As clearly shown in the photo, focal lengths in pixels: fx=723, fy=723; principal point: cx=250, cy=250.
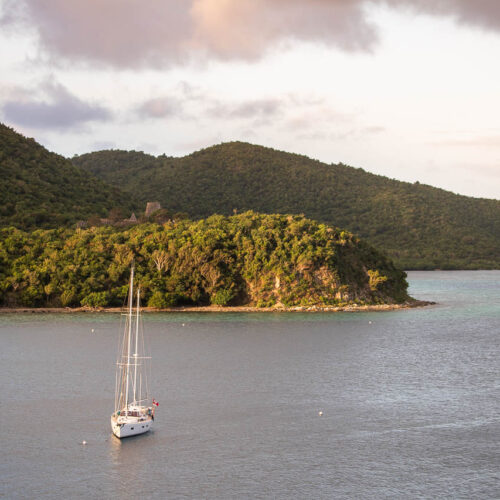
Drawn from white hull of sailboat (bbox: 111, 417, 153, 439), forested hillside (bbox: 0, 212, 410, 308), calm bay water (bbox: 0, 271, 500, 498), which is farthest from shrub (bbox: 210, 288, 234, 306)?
white hull of sailboat (bbox: 111, 417, 153, 439)

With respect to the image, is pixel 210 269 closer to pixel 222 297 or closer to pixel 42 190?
pixel 222 297

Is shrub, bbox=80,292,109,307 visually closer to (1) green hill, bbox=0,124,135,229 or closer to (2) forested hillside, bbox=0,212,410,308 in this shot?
(2) forested hillside, bbox=0,212,410,308

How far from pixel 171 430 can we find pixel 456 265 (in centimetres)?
15293

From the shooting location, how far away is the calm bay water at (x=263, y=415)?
1160 inches

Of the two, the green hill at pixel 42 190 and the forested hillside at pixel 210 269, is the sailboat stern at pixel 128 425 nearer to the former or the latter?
the forested hillside at pixel 210 269

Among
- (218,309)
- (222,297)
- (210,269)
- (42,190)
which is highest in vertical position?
(42,190)

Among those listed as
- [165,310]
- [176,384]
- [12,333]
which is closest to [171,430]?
[176,384]

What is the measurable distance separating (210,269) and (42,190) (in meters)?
46.6

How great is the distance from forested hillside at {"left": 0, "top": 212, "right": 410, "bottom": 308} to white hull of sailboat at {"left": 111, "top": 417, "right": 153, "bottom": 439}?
54.8 metres

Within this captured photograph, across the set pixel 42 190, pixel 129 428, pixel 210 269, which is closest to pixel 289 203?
pixel 42 190

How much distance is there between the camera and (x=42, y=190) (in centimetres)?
12444

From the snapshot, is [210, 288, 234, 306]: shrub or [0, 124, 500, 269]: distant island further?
[0, 124, 500, 269]: distant island

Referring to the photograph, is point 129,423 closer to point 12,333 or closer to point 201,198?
point 12,333

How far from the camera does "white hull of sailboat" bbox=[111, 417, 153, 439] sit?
34.2 metres
